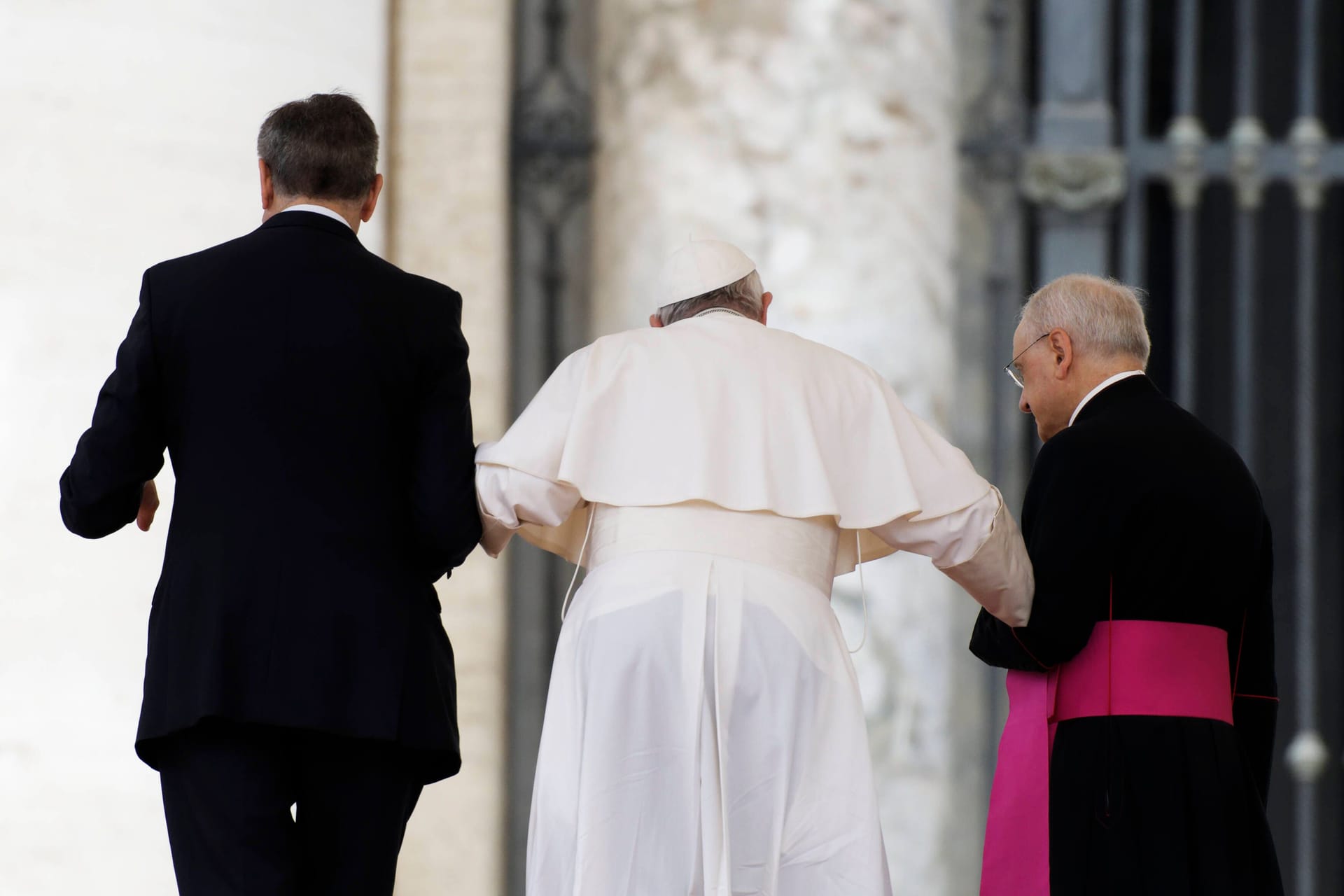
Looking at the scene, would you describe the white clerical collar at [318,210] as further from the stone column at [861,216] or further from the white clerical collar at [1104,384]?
the stone column at [861,216]

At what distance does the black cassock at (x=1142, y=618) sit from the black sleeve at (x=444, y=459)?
98cm

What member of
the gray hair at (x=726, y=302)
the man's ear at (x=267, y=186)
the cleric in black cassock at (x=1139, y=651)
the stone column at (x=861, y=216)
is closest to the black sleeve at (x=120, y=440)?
the man's ear at (x=267, y=186)

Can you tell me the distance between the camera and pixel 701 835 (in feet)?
10.1

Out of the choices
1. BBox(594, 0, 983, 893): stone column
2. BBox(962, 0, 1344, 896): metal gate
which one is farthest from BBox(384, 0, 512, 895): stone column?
BBox(962, 0, 1344, 896): metal gate

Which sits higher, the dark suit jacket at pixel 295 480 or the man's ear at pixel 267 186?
the man's ear at pixel 267 186

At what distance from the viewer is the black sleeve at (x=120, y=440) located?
9.61 feet

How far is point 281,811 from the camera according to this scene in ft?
9.26

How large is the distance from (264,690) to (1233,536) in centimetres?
165

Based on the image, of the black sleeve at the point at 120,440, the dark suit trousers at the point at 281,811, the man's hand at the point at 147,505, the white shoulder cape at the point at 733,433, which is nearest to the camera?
the dark suit trousers at the point at 281,811

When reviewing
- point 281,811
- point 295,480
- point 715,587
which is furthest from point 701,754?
point 295,480

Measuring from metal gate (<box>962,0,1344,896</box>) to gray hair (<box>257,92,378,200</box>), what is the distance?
9.47 ft

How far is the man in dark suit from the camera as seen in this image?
2830 mm

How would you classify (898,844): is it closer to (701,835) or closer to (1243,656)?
(1243,656)

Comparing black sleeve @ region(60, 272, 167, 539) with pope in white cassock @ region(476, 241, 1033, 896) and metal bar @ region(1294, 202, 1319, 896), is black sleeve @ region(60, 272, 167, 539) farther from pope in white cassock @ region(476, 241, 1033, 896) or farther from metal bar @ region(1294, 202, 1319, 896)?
metal bar @ region(1294, 202, 1319, 896)
